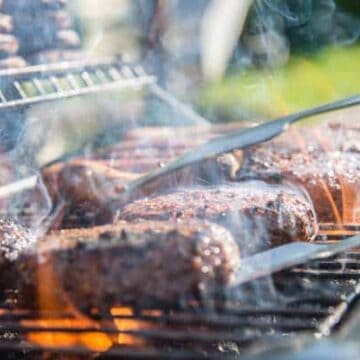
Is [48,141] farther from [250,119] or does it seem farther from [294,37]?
[294,37]

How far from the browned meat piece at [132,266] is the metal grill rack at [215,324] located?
0.06 metres

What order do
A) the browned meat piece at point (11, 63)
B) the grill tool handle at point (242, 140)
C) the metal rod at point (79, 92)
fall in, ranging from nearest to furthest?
the grill tool handle at point (242, 140), the metal rod at point (79, 92), the browned meat piece at point (11, 63)

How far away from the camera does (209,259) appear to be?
5.35 ft

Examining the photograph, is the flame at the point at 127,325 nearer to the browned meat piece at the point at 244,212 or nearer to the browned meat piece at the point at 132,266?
the browned meat piece at the point at 132,266

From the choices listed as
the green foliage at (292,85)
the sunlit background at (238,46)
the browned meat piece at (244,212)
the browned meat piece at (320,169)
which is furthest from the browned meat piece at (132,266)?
the green foliage at (292,85)

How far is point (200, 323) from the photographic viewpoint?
1.67 meters

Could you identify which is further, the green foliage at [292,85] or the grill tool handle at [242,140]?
the green foliage at [292,85]

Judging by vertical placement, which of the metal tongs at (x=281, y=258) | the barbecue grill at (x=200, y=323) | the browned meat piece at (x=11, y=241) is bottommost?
the barbecue grill at (x=200, y=323)

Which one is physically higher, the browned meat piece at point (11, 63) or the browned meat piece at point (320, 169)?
the browned meat piece at point (320, 169)

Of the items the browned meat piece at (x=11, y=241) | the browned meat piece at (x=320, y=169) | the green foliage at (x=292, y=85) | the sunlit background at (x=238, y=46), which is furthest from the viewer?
the green foliage at (x=292, y=85)

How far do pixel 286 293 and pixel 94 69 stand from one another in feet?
7.73

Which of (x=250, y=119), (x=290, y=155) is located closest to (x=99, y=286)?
(x=290, y=155)

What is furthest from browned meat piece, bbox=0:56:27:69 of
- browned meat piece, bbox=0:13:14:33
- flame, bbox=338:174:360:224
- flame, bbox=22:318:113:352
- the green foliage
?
flame, bbox=22:318:113:352

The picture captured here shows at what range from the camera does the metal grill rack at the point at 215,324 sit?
160 cm
